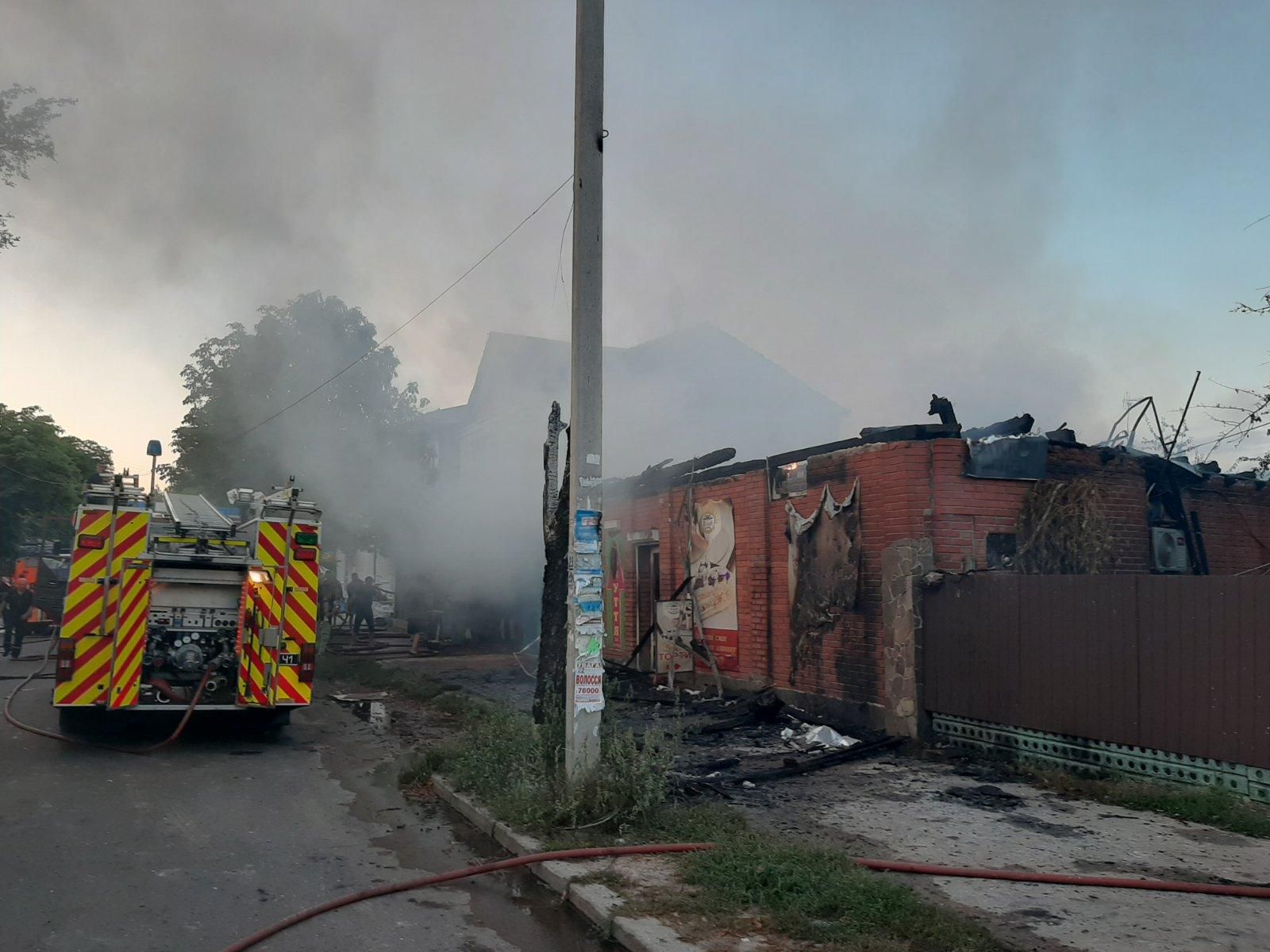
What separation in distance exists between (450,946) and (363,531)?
16.3 m

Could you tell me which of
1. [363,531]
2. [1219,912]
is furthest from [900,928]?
[363,531]

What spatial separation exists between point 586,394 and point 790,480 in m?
5.23

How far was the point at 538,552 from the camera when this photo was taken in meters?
17.9

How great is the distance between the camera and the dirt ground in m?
4.01

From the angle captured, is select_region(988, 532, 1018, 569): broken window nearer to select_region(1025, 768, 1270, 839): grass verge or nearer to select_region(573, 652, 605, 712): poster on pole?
select_region(1025, 768, 1270, 839): grass verge

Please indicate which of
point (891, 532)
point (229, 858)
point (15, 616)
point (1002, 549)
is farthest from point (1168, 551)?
point (15, 616)

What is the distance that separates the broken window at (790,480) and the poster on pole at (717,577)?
1116 millimetres

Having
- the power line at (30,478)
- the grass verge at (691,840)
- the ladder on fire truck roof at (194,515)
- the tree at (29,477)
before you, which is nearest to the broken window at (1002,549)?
the grass verge at (691,840)

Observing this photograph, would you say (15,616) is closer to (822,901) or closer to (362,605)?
(362,605)

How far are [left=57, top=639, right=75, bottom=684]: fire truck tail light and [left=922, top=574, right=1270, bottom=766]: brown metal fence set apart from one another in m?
8.10

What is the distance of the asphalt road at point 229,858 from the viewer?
4164 mm

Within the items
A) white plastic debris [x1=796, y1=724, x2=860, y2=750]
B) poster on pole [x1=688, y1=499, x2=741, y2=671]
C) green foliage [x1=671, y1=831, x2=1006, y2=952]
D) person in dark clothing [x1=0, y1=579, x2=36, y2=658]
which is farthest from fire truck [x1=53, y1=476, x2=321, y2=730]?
person in dark clothing [x1=0, y1=579, x2=36, y2=658]

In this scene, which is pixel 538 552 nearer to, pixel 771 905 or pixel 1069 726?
pixel 1069 726

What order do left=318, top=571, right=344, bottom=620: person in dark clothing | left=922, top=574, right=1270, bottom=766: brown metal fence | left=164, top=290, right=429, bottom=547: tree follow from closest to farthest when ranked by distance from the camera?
left=922, top=574, right=1270, bottom=766: brown metal fence, left=164, top=290, right=429, bottom=547: tree, left=318, top=571, right=344, bottom=620: person in dark clothing
